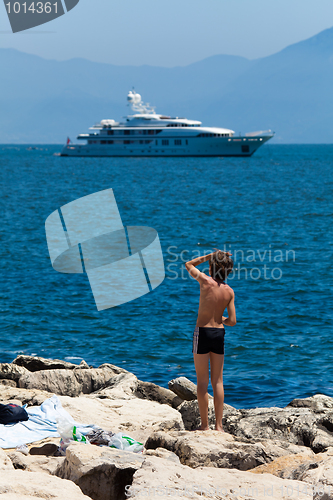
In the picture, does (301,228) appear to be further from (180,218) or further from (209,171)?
(209,171)

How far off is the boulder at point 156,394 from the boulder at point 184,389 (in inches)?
4.2

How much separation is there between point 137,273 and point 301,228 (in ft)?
41.1

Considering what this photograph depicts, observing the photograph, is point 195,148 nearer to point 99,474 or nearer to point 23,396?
point 23,396

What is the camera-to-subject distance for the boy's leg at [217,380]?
595 centimetres

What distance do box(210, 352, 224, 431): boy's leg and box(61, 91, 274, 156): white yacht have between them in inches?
3579

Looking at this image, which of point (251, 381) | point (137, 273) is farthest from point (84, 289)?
point (251, 381)

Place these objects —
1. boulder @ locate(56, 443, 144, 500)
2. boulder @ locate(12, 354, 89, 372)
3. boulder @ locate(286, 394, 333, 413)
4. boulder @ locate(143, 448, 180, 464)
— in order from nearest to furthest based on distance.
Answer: boulder @ locate(56, 443, 144, 500)
boulder @ locate(143, 448, 180, 464)
boulder @ locate(286, 394, 333, 413)
boulder @ locate(12, 354, 89, 372)

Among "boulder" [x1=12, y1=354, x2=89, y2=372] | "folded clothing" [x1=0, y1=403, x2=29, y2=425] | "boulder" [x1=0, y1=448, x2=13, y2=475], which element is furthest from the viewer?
"boulder" [x1=12, y1=354, x2=89, y2=372]

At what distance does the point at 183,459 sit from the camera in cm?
500

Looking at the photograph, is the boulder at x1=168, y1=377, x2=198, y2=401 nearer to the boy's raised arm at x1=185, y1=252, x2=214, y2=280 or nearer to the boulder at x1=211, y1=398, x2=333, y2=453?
the boulder at x1=211, y1=398, x2=333, y2=453

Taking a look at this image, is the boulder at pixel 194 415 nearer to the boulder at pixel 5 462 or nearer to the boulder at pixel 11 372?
the boulder at pixel 5 462

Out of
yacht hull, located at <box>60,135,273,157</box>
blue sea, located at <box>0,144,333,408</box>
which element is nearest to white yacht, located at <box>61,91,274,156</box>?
yacht hull, located at <box>60,135,273,157</box>

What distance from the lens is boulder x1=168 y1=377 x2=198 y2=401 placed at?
779cm

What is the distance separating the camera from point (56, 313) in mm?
13633
